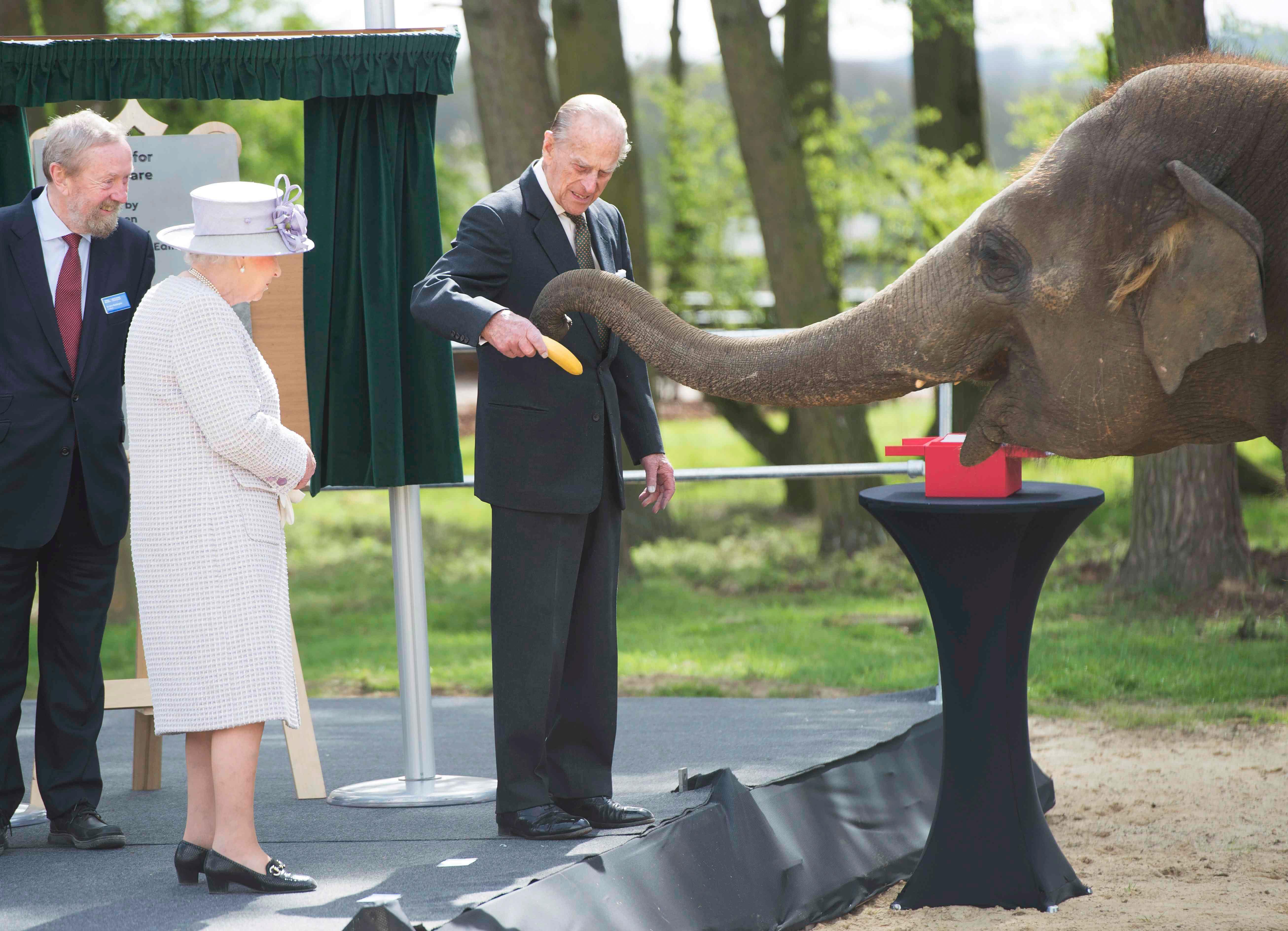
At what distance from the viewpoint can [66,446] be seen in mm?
4156

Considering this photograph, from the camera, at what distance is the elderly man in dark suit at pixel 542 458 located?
403cm

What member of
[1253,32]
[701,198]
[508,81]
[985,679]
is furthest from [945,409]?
[701,198]

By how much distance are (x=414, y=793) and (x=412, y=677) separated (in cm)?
38

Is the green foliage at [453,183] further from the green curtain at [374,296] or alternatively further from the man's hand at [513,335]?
the man's hand at [513,335]

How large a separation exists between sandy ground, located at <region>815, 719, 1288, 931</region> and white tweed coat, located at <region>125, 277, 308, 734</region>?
71.0 inches

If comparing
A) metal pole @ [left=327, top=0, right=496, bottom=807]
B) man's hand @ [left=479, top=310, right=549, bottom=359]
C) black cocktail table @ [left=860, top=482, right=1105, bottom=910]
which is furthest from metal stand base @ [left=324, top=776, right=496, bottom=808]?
man's hand @ [left=479, top=310, right=549, bottom=359]

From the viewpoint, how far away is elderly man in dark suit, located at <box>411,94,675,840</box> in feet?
13.2

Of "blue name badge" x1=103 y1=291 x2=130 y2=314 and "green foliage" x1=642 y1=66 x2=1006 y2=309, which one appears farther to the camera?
"green foliage" x1=642 y1=66 x2=1006 y2=309

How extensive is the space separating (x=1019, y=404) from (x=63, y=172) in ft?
8.80

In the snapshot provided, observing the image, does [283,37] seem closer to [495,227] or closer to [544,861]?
[495,227]

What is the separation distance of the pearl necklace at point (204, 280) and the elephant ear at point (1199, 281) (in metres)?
2.16

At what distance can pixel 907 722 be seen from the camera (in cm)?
573

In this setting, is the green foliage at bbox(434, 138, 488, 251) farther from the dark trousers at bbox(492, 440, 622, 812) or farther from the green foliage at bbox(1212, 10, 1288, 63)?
the dark trousers at bbox(492, 440, 622, 812)

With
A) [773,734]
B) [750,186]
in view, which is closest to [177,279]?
[773,734]
